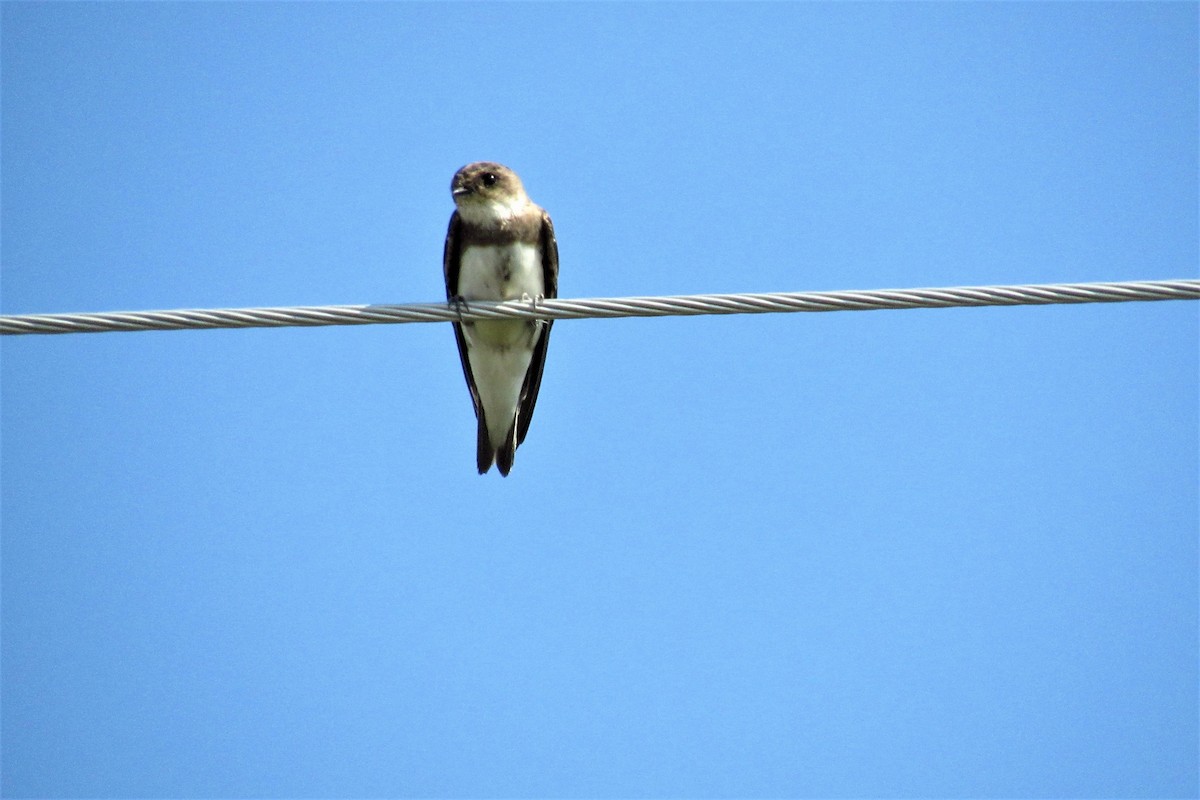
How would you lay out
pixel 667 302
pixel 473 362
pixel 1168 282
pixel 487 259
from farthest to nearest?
pixel 473 362 < pixel 487 259 < pixel 667 302 < pixel 1168 282

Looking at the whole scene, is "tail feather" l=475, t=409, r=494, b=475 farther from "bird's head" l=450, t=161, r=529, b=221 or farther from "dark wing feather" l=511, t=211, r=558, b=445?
"bird's head" l=450, t=161, r=529, b=221

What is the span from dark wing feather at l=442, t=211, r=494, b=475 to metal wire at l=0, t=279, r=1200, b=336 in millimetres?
2196

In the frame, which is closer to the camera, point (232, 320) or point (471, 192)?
point (232, 320)

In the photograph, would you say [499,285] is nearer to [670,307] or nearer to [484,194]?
[484,194]

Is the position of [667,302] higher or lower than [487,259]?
lower

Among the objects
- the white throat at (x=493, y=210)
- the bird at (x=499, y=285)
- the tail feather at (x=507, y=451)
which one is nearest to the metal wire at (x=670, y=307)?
the bird at (x=499, y=285)

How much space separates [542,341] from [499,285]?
727 millimetres

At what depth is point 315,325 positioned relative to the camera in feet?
16.2

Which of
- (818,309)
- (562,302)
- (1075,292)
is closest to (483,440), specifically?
(562,302)

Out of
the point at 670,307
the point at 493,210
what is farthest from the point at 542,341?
the point at 670,307

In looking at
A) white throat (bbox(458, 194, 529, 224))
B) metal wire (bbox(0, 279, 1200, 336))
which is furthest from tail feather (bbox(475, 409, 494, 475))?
metal wire (bbox(0, 279, 1200, 336))

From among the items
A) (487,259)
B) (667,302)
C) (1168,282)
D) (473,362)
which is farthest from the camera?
(473,362)

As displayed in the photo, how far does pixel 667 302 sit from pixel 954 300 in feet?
3.35

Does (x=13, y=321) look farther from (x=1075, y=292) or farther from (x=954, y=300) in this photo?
(x=1075, y=292)
